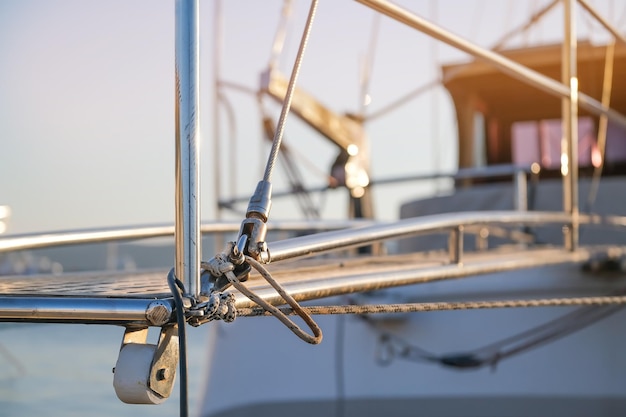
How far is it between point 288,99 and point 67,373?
44.0 feet

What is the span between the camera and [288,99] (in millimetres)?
1953

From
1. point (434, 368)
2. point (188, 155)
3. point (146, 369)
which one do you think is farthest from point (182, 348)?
point (434, 368)

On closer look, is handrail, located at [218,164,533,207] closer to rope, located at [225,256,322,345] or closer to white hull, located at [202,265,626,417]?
white hull, located at [202,265,626,417]

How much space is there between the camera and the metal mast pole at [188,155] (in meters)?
1.71

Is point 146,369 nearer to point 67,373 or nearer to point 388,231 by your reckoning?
point 388,231

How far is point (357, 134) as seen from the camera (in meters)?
6.61

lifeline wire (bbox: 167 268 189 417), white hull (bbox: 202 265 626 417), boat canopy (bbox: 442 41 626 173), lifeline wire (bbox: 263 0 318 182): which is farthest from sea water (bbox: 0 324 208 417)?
lifeline wire (bbox: 167 268 189 417)

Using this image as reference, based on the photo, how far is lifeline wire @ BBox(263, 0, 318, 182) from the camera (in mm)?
1876

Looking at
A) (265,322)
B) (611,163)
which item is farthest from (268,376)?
(611,163)

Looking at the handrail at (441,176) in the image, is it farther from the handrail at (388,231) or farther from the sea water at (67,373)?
the handrail at (388,231)

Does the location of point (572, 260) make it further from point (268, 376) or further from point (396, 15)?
point (268, 376)

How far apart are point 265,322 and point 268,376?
0.32m

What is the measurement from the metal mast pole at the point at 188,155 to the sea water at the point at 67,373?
4056 mm

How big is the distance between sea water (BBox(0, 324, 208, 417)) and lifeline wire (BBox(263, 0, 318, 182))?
3.94 meters
